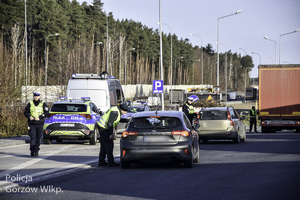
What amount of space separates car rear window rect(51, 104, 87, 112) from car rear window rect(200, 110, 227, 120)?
4745 millimetres

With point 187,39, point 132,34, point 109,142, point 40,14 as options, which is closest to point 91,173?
point 109,142

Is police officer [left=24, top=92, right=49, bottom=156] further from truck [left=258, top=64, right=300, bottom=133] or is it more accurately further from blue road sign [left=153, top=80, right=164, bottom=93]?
truck [left=258, top=64, right=300, bottom=133]

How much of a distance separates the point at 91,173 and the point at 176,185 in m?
2.55

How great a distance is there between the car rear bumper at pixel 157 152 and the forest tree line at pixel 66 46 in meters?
13.6

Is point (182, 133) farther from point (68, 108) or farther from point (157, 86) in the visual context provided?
point (157, 86)

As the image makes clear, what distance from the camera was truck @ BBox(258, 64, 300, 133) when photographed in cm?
2755

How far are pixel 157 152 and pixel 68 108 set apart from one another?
8376 millimetres

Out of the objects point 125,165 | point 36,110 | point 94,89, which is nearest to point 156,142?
point 125,165

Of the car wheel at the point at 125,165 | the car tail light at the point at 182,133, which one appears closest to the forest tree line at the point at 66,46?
the car wheel at the point at 125,165

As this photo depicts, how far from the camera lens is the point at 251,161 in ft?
44.1

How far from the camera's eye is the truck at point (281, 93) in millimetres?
27547

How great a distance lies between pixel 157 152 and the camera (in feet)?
37.4

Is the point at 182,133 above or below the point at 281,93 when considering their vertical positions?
below

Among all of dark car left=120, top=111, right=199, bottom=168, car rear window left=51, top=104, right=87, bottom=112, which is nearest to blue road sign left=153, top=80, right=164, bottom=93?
car rear window left=51, top=104, right=87, bottom=112
